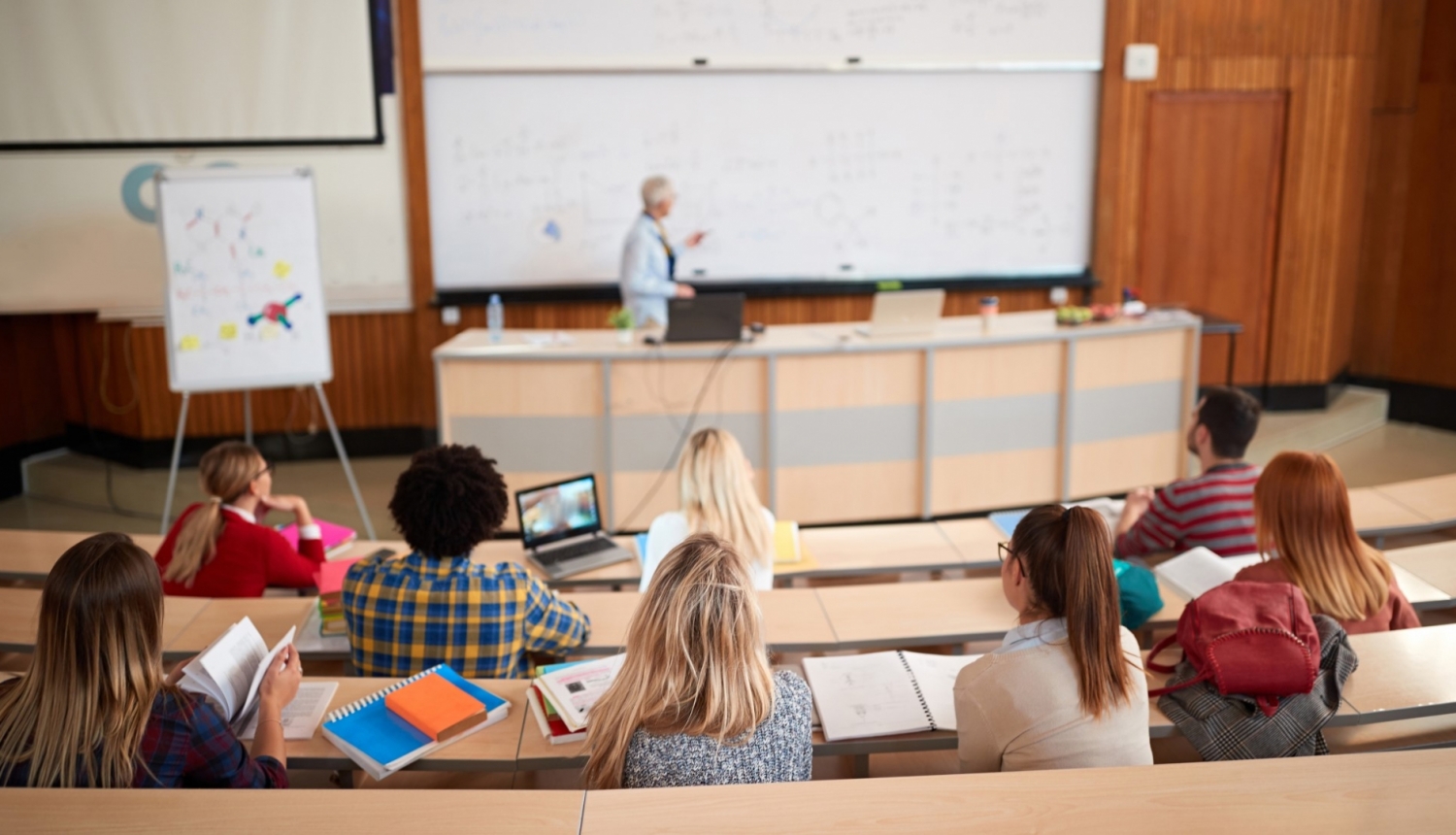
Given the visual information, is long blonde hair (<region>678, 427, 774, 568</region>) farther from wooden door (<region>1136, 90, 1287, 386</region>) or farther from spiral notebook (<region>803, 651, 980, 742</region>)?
wooden door (<region>1136, 90, 1287, 386</region>)

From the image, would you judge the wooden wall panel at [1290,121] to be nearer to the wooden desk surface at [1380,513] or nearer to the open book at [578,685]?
the wooden desk surface at [1380,513]

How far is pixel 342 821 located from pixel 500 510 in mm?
1244

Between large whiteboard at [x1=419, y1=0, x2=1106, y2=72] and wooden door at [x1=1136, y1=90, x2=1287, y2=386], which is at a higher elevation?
large whiteboard at [x1=419, y1=0, x2=1106, y2=72]

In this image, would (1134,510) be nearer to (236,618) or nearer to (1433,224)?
(236,618)

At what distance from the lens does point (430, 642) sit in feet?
8.41

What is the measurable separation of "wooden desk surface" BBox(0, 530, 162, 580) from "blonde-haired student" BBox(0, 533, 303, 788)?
60.4 inches

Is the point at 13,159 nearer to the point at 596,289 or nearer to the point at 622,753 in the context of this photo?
the point at 596,289

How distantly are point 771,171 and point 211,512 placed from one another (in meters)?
4.38

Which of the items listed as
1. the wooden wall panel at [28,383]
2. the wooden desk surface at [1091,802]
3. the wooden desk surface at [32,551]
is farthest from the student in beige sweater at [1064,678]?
the wooden wall panel at [28,383]

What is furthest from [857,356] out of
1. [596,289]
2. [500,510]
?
[500,510]

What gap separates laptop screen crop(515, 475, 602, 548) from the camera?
11.4ft

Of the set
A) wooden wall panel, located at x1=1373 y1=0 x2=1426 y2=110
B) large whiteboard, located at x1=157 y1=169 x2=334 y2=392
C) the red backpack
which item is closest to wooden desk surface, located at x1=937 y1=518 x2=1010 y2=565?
the red backpack

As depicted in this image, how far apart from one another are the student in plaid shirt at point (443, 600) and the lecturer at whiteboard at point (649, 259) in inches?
125

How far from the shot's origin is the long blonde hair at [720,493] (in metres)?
3.12
